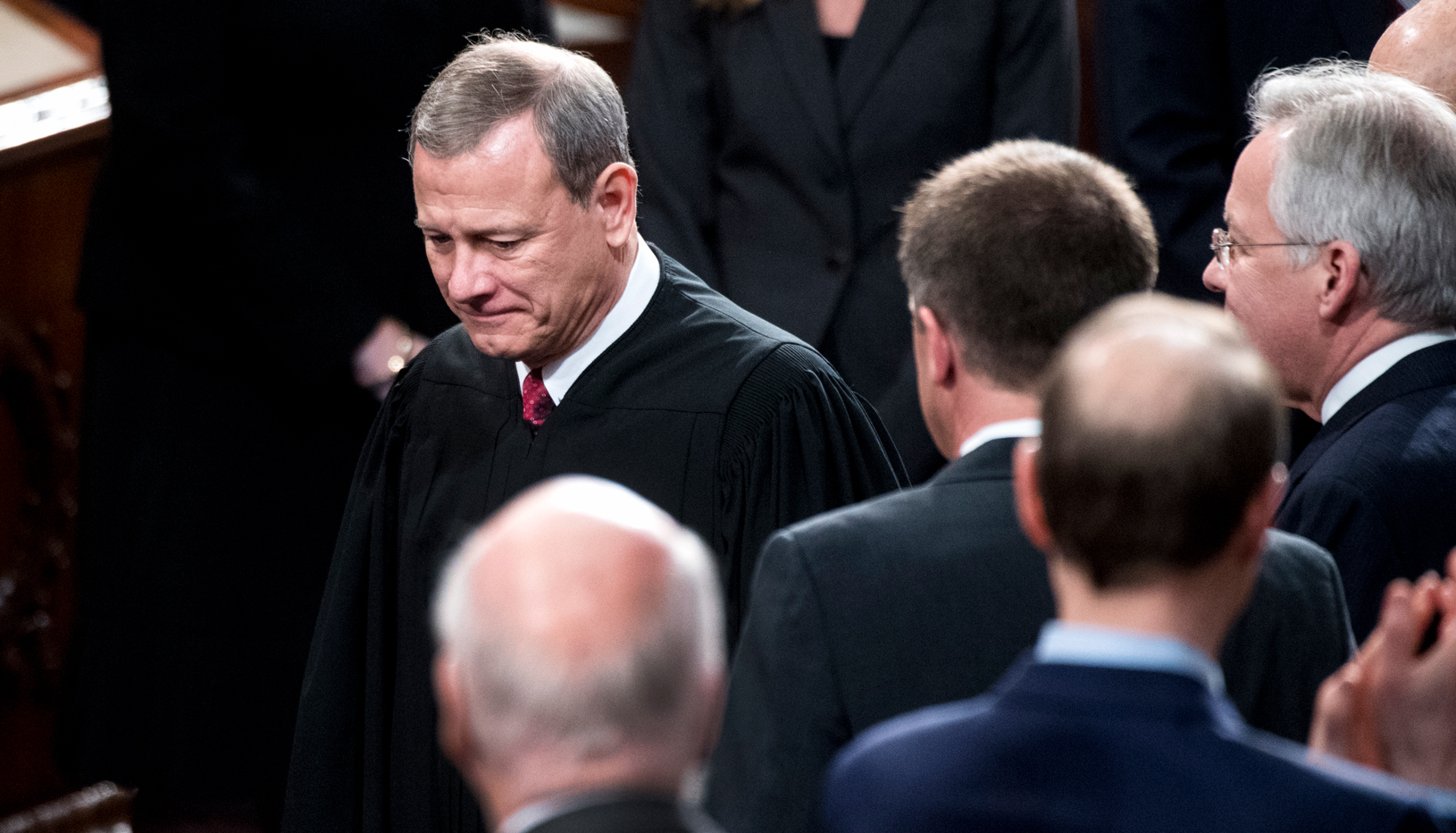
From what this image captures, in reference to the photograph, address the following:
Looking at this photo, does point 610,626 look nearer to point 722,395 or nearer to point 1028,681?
point 1028,681

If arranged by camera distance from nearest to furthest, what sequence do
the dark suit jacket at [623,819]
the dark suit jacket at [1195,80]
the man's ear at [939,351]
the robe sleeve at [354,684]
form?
the dark suit jacket at [623,819]
the man's ear at [939,351]
the robe sleeve at [354,684]
the dark suit jacket at [1195,80]

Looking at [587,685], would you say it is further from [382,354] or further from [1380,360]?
[382,354]

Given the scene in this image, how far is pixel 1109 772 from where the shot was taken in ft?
4.39

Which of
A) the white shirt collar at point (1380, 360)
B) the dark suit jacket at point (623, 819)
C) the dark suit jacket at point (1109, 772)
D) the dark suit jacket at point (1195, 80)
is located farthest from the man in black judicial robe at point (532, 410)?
the dark suit jacket at point (1195, 80)

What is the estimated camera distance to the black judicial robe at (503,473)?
2.64 meters

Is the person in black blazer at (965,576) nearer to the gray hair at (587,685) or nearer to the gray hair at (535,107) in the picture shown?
the gray hair at (587,685)

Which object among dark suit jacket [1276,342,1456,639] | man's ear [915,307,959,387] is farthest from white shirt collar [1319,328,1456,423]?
man's ear [915,307,959,387]

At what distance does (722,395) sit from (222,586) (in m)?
1.58

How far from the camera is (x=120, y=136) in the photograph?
3.66m

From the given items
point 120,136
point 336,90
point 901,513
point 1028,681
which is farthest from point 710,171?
point 1028,681

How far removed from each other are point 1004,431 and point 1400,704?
0.53m

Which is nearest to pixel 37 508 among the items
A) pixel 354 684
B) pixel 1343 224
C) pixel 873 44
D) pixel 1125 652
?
pixel 354 684

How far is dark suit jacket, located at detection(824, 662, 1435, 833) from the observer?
1.33 meters

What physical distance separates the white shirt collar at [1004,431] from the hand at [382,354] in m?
1.97
